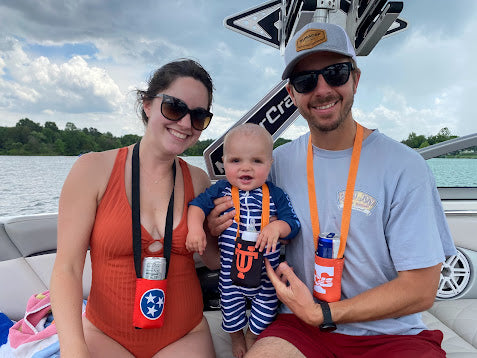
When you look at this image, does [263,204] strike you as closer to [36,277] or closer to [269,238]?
[269,238]

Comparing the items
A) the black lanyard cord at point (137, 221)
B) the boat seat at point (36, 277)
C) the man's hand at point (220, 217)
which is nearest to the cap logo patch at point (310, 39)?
the man's hand at point (220, 217)

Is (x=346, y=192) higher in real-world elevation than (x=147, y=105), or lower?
lower

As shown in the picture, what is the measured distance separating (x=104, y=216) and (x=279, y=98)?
83.0 inches

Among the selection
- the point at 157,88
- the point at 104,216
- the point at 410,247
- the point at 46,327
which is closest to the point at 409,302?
the point at 410,247

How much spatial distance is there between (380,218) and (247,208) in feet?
2.23

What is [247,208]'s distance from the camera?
1.81m

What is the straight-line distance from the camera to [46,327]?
6.23 ft

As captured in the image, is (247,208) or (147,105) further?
(247,208)

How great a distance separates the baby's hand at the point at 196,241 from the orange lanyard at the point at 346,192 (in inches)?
22.1

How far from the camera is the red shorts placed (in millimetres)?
1532

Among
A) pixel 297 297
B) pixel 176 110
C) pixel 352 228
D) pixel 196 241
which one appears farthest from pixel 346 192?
pixel 176 110

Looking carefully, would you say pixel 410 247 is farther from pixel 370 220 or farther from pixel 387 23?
pixel 387 23

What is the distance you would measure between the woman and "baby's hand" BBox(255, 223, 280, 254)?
0.38m

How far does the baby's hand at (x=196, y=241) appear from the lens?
5.14 feet
